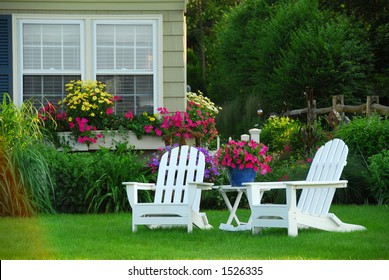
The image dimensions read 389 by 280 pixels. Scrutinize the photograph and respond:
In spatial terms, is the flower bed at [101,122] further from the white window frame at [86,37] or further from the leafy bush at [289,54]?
the leafy bush at [289,54]

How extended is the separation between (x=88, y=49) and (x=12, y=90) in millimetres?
1080

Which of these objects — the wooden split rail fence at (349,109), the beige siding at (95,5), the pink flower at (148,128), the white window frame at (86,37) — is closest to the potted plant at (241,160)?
the pink flower at (148,128)

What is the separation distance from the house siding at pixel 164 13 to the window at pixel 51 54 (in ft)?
0.66

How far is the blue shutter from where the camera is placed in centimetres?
1142

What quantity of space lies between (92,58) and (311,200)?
4.55 meters

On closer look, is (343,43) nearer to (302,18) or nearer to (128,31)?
(302,18)

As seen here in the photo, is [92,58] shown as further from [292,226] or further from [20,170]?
[292,226]

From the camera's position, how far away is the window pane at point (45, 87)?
11.5m

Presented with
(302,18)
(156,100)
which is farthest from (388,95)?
(156,100)

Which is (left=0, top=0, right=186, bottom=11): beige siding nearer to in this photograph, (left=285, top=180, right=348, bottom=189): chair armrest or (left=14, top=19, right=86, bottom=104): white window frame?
(left=14, top=19, right=86, bottom=104): white window frame

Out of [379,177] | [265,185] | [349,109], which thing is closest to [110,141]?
[379,177]

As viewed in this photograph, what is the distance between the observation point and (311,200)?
794 cm

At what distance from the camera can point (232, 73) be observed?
81.5 feet
